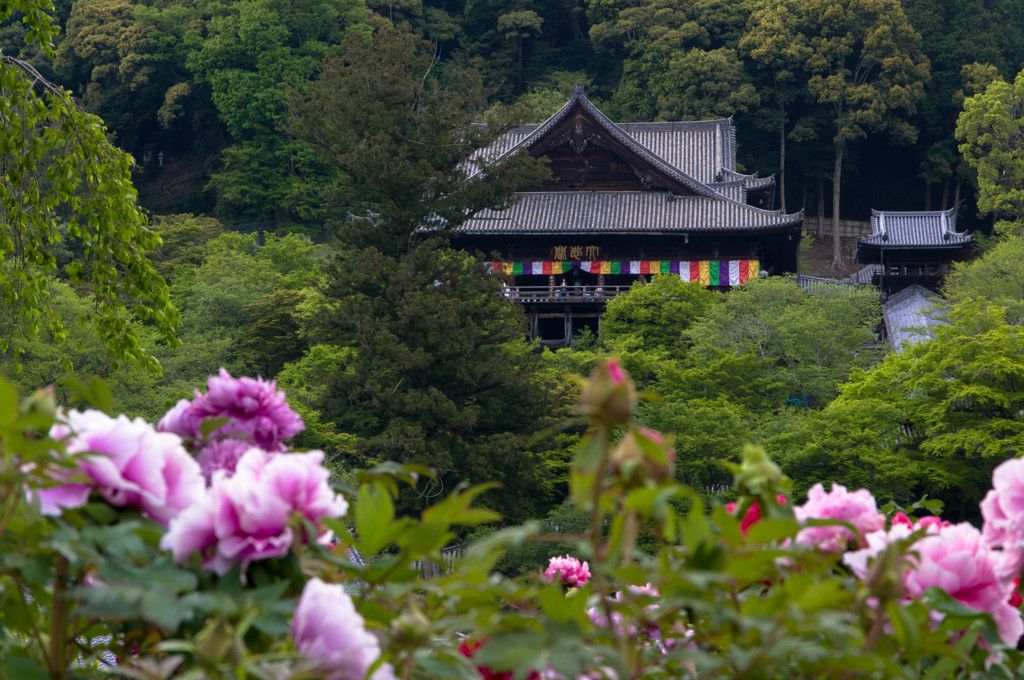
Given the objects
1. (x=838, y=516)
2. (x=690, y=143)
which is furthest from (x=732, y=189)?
(x=838, y=516)

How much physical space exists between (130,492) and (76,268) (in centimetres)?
461

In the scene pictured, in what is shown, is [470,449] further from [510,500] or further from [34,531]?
[34,531]

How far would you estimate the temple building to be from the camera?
24875 mm

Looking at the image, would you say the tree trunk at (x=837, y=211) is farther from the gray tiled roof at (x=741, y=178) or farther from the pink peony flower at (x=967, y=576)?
the pink peony flower at (x=967, y=576)

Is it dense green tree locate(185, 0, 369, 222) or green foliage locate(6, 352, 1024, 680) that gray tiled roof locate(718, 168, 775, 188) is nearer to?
dense green tree locate(185, 0, 369, 222)

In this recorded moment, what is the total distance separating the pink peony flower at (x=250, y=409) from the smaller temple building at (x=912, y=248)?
26532 millimetres

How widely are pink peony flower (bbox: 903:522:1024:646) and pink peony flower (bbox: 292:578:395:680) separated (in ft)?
2.54

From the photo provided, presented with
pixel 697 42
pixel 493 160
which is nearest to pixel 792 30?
pixel 697 42

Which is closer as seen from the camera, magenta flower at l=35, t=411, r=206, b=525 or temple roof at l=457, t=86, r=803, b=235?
magenta flower at l=35, t=411, r=206, b=525

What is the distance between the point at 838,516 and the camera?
162 centimetres

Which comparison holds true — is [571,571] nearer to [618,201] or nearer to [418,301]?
[418,301]

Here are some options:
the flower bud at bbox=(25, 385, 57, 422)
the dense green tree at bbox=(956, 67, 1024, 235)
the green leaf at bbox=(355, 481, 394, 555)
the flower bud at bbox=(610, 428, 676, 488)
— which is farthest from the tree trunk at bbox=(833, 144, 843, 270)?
the flower bud at bbox=(25, 385, 57, 422)

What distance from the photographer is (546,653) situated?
1.07 meters

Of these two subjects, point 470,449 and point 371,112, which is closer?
point 470,449
